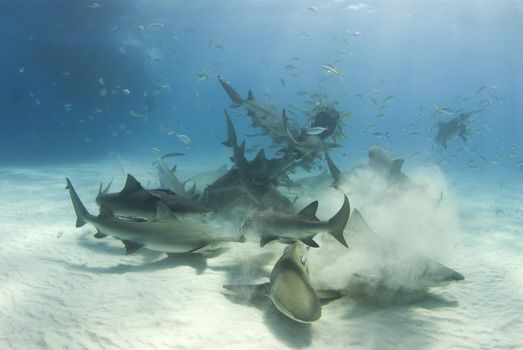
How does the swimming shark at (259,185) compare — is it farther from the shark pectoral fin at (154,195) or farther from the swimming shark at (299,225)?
the shark pectoral fin at (154,195)

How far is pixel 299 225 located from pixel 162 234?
2.28m

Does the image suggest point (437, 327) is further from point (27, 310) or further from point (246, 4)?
point (246, 4)

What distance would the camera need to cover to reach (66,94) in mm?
34500

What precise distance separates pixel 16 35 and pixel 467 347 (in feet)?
149

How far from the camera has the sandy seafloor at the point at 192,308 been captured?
3.72 m

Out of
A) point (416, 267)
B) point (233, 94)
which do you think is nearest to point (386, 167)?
point (233, 94)

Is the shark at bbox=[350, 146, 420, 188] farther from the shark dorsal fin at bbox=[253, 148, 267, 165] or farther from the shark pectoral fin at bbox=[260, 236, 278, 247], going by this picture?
the shark pectoral fin at bbox=[260, 236, 278, 247]

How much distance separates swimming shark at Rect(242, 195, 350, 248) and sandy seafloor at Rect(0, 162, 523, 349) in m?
0.97

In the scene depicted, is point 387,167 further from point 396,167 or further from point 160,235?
point 160,235

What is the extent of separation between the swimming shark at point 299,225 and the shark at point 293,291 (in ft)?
0.81

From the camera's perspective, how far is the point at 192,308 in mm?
4441

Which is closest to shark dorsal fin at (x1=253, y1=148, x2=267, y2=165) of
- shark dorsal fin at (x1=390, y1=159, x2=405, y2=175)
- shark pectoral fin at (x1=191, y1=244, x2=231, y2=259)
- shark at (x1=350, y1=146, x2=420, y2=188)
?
shark pectoral fin at (x1=191, y1=244, x2=231, y2=259)

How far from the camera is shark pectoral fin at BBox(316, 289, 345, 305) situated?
4363mm

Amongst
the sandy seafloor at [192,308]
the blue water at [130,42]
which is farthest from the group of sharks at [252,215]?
the blue water at [130,42]
